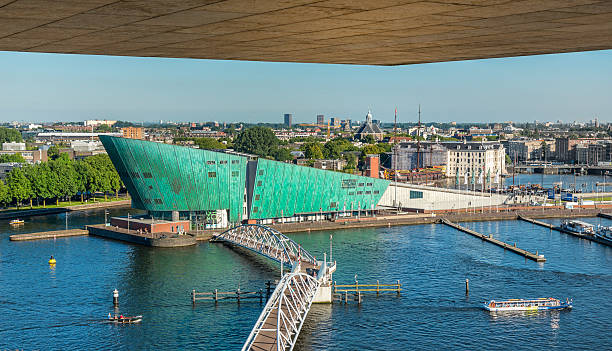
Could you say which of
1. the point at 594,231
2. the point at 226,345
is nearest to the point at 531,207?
the point at 594,231

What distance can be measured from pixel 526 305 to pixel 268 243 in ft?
63.6

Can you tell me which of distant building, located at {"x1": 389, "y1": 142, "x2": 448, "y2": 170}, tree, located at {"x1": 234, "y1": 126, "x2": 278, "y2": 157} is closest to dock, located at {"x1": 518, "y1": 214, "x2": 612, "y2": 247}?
distant building, located at {"x1": 389, "y1": 142, "x2": 448, "y2": 170}

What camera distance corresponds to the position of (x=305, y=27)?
4.92 meters

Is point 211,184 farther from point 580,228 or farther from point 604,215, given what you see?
point 604,215

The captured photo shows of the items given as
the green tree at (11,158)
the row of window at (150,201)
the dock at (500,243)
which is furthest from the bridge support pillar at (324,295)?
the green tree at (11,158)

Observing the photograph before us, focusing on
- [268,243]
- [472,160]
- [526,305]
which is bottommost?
[526,305]

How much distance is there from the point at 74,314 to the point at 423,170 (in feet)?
312

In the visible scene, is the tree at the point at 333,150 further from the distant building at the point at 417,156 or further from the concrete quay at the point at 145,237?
the concrete quay at the point at 145,237

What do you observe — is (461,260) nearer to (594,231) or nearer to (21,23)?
(594,231)

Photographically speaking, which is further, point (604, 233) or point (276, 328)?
point (604, 233)

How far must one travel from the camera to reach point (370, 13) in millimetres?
4395

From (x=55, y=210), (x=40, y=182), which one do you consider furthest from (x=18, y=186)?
(x=55, y=210)

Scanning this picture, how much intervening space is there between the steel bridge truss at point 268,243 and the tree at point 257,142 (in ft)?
260

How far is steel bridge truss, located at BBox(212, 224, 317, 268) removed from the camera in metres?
42.8
